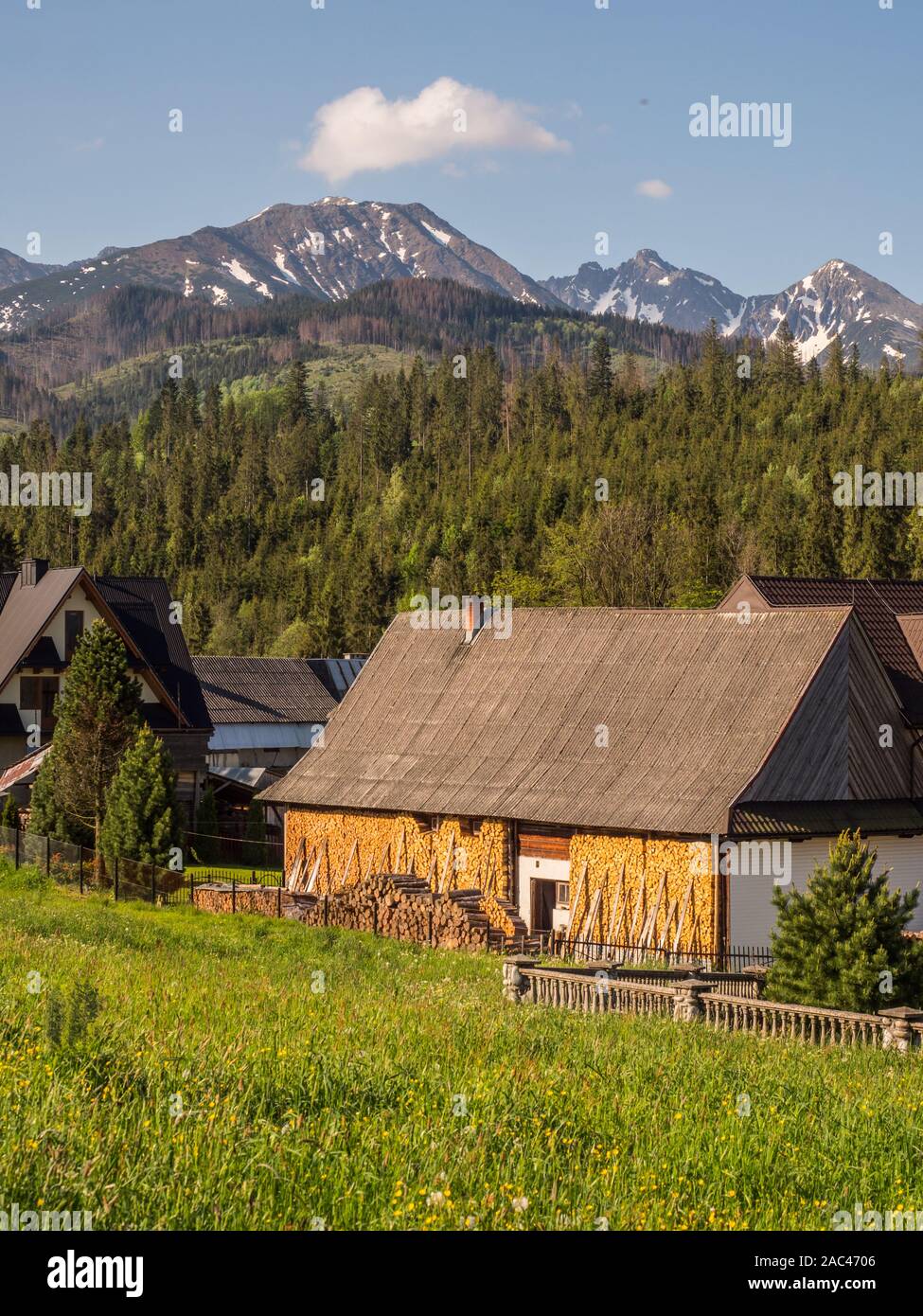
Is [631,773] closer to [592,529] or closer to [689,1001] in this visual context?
[689,1001]

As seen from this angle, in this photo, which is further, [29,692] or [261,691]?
[261,691]

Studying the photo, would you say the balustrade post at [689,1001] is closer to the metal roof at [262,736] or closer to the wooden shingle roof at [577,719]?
the wooden shingle roof at [577,719]

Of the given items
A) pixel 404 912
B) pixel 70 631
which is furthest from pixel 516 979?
pixel 70 631

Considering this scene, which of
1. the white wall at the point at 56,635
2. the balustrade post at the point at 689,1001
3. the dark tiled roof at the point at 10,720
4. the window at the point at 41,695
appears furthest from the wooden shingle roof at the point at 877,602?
the dark tiled roof at the point at 10,720

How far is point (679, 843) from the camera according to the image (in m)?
33.6

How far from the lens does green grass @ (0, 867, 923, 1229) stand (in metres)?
9.95

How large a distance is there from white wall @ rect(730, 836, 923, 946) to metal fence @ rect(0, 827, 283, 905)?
40.9ft

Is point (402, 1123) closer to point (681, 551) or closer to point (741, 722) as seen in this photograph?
point (741, 722)

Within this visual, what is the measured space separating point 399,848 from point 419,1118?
1120 inches

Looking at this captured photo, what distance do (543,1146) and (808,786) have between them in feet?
79.8

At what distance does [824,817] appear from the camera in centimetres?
3475

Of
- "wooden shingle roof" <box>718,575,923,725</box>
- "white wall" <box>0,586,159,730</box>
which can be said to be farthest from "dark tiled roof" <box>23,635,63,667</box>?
"wooden shingle roof" <box>718,575,923,725</box>

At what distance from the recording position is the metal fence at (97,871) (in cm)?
3853

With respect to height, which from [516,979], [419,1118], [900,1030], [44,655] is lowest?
[516,979]
